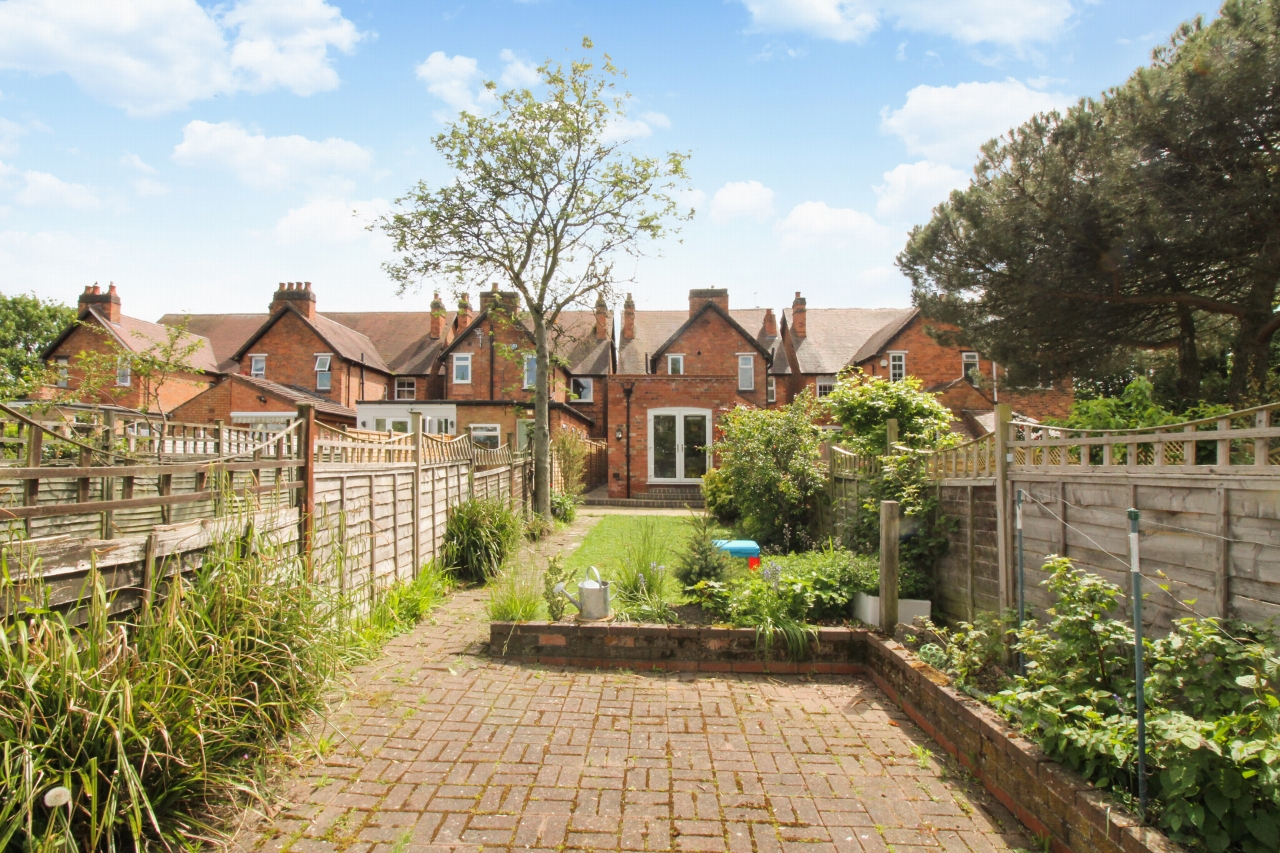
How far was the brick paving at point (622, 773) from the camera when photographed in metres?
3.19

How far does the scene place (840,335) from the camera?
111 feet

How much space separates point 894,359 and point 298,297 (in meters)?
27.5

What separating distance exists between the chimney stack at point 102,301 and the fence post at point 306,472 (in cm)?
3130

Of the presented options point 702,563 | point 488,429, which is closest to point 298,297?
point 488,429

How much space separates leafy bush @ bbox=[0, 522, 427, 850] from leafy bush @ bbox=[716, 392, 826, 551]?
8.18 metres

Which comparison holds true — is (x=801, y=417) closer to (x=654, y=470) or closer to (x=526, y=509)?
(x=526, y=509)

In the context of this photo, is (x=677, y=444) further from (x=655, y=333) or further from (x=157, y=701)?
(x=157, y=701)

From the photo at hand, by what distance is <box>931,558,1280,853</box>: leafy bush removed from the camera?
2.45m

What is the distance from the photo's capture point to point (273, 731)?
3590 mm

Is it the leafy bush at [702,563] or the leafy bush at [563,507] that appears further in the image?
the leafy bush at [563,507]

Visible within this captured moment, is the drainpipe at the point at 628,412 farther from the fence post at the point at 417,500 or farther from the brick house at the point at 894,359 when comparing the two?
the fence post at the point at 417,500

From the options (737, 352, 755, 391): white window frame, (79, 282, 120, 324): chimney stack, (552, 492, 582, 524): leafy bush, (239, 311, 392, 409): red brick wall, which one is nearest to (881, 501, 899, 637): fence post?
(552, 492, 582, 524): leafy bush

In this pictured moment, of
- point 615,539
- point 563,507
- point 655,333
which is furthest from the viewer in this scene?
point 655,333

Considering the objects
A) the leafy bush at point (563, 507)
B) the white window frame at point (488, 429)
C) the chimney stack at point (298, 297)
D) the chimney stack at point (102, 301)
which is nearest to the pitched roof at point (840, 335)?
the white window frame at point (488, 429)
